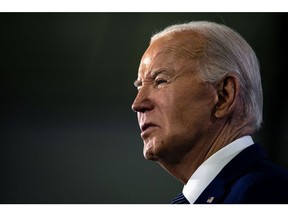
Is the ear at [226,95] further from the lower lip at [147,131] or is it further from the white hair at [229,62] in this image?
the lower lip at [147,131]

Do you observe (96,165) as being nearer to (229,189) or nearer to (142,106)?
(142,106)

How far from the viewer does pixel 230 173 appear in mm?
1023

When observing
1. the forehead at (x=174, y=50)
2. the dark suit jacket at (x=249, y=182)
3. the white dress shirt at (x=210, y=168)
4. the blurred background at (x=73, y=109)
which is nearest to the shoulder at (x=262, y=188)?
the dark suit jacket at (x=249, y=182)

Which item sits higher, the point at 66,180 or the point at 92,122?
the point at 92,122

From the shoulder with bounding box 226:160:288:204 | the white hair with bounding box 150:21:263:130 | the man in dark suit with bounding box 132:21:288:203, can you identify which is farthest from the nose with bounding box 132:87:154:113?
the shoulder with bounding box 226:160:288:204

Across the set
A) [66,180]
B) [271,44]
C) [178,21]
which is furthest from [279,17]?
[66,180]

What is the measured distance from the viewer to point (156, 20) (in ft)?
5.14

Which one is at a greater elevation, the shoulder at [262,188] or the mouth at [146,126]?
the mouth at [146,126]

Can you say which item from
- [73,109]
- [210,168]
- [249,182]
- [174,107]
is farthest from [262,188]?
[73,109]

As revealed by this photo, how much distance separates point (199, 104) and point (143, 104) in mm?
125

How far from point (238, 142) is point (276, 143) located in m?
0.51

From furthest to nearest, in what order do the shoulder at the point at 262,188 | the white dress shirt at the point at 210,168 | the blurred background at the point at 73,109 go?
the blurred background at the point at 73,109
the white dress shirt at the point at 210,168
the shoulder at the point at 262,188

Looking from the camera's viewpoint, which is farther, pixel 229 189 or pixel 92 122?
pixel 92 122

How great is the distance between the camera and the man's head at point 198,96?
3.67 ft
